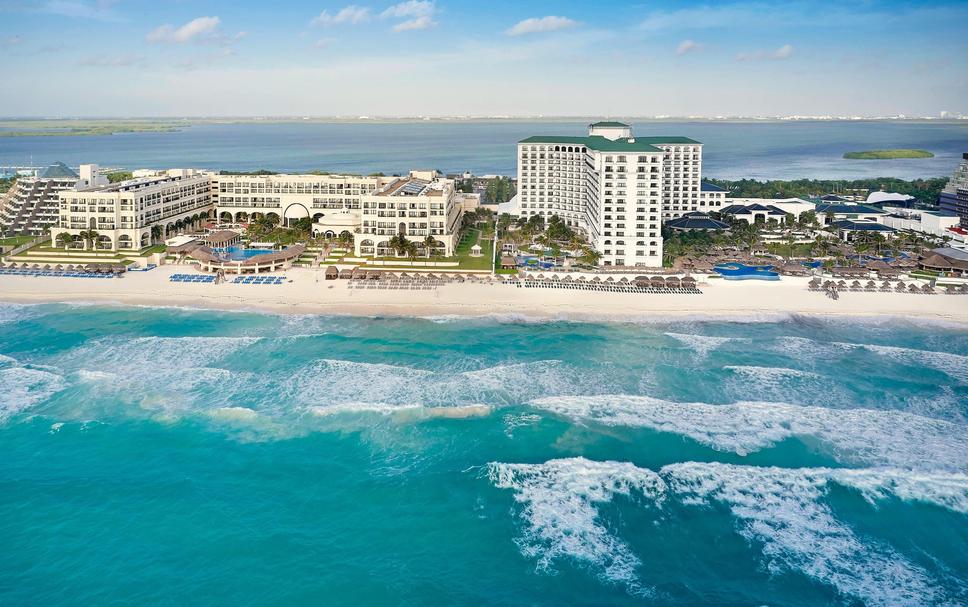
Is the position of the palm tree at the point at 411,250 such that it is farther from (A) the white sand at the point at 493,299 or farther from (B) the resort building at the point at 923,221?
(B) the resort building at the point at 923,221

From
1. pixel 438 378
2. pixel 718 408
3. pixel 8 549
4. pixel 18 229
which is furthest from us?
pixel 18 229

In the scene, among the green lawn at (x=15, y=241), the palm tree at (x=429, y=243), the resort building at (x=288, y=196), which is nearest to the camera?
the palm tree at (x=429, y=243)

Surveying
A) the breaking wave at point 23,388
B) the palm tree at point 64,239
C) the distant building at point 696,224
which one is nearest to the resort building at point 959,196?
the distant building at point 696,224

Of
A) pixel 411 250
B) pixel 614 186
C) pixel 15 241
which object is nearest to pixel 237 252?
pixel 411 250

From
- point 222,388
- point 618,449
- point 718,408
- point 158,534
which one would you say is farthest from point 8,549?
point 718,408

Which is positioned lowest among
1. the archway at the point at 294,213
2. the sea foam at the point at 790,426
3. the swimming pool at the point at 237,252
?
the sea foam at the point at 790,426

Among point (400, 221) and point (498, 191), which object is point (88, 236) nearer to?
point (400, 221)

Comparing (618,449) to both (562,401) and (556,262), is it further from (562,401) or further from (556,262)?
(556,262)
